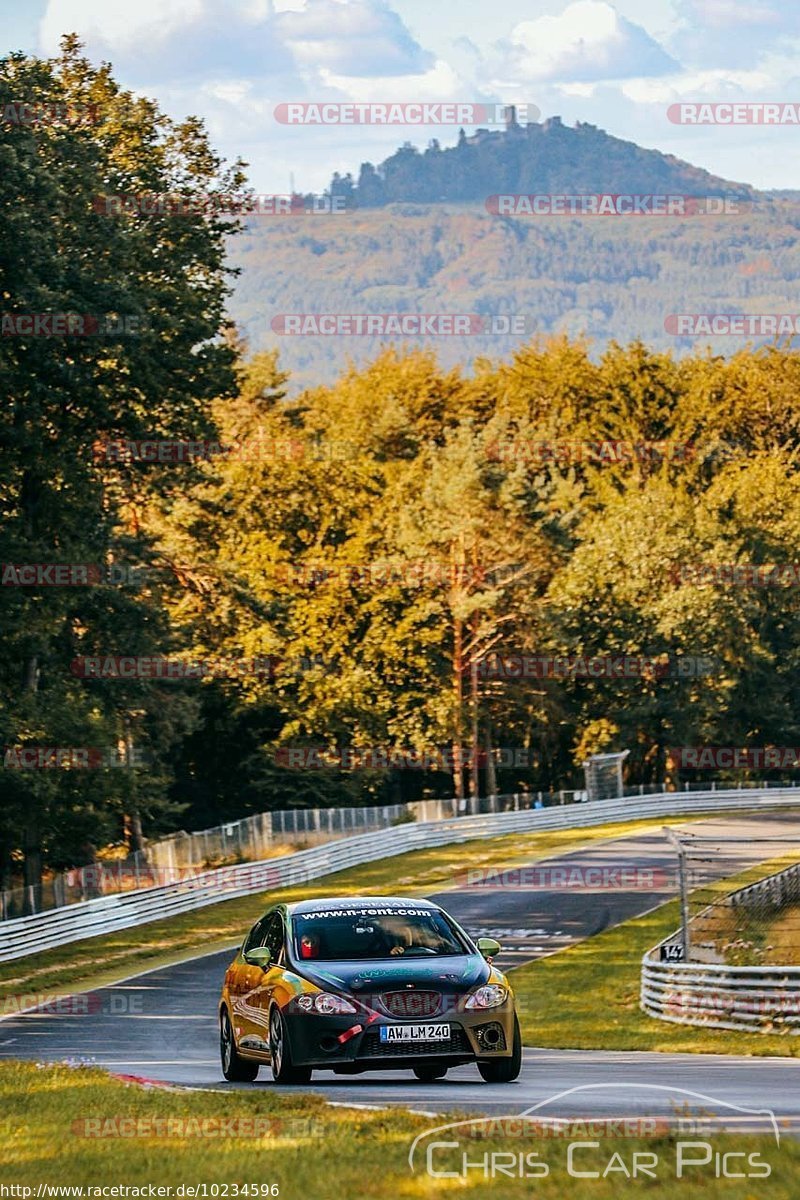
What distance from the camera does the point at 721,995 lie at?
25.0m

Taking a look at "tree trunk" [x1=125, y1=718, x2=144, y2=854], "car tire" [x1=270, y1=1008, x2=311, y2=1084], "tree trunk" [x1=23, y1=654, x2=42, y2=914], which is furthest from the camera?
"tree trunk" [x1=125, y1=718, x2=144, y2=854]

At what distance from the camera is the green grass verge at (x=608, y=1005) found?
77.1 ft

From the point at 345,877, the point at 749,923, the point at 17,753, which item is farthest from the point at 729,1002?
the point at 345,877

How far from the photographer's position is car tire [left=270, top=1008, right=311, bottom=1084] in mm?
14258

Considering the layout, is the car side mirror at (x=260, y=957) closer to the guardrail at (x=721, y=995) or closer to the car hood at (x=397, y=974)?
the car hood at (x=397, y=974)

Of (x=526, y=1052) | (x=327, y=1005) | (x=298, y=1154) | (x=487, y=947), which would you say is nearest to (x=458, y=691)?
(x=526, y=1052)

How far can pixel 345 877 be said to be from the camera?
2087 inches

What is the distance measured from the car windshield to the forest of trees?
23.1 meters

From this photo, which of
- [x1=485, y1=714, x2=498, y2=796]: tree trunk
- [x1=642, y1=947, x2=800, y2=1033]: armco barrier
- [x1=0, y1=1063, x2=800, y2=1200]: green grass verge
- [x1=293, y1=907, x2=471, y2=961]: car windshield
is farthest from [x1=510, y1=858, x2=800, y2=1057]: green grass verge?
[x1=485, y1=714, x2=498, y2=796]: tree trunk

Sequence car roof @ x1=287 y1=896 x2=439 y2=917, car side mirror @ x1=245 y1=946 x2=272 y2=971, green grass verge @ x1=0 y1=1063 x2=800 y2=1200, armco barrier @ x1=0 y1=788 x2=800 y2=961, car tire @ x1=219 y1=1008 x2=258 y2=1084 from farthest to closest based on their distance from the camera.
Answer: armco barrier @ x1=0 y1=788 x2=800 y2=961, car tire @ x1=219 y1=1008 x2=258 y2=1084, car roof @ x1=287 y1=896 x2=439 y2=917, car side mirror @ x1=245 y1=946 x2=272 y2=971, green grass verge @ x1=0 y1=1063 x2=800 y2=1200

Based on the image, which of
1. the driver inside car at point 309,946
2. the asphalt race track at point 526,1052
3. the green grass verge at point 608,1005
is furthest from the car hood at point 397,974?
the green grass verge at point 608,1005

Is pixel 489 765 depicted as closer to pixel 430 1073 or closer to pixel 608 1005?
pixel 608 1005

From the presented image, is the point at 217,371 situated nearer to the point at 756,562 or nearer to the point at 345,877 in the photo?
the point at 345,877

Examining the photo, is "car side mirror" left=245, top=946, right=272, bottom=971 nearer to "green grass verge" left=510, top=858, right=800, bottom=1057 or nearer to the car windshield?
the car windshield
